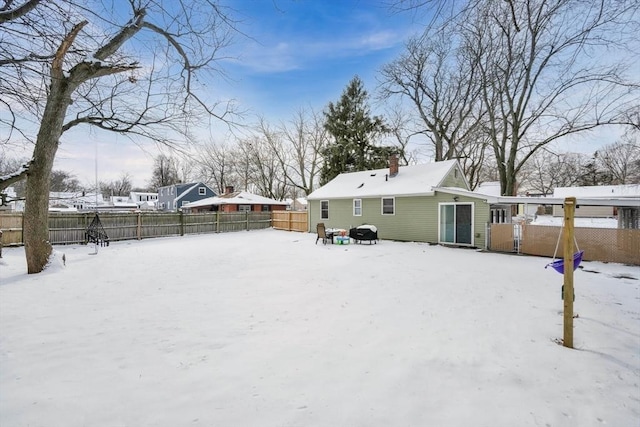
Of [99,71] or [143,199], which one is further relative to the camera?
[143,199]

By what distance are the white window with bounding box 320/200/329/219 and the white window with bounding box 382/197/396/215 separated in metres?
4.40

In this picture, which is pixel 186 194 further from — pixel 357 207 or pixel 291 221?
pixel 357 207

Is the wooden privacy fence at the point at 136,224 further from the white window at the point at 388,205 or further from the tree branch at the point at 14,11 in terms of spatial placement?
the tree branch at the point at 14,11

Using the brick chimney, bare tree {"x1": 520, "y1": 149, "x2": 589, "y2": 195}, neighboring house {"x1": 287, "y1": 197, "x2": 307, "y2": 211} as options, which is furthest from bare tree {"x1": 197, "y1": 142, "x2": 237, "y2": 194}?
bare tree {"x1": 520, "y1": 149, "x2": 589, "y2": 195}

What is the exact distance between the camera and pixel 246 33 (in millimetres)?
3990

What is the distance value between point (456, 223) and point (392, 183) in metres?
4.34

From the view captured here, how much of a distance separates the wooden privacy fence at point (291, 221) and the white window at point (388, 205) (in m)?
6.54

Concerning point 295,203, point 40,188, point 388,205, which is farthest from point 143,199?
point 40,188

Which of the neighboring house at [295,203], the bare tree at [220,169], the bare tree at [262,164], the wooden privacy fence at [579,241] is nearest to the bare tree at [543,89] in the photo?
the wooden privacy fence at [579,241]

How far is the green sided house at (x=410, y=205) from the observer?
12688 millimetres

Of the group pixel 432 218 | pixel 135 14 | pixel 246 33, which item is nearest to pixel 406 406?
pixel 246 33

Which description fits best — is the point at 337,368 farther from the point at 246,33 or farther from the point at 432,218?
the point at 432,218

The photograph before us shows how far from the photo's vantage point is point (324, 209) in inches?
758

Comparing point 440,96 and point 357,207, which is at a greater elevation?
point 440,96
